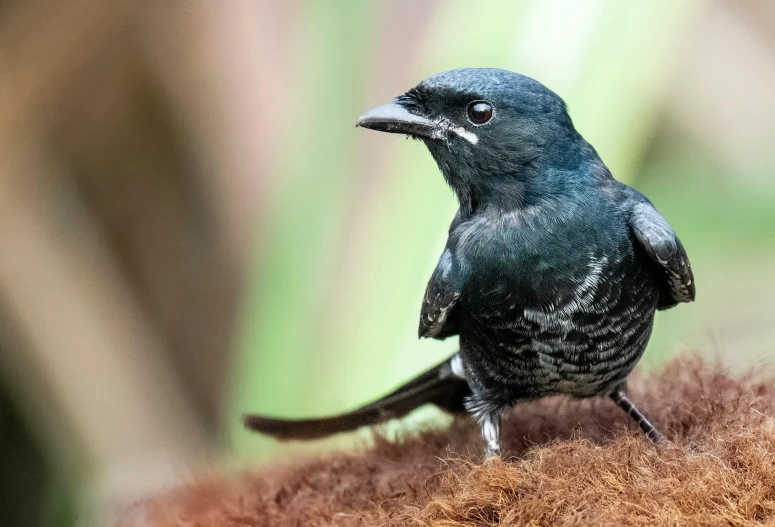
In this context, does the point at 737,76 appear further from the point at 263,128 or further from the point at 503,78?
the point at 263,128

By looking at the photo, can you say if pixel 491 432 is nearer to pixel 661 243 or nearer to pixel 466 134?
pixel 661 243

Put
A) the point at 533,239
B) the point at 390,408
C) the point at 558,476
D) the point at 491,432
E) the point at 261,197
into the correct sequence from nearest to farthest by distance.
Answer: the point at 558,476 → the point at 533,239 → the point at 491,432 → the point at 390,408 → the point at 261,197

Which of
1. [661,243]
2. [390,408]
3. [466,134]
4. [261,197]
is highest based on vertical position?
[466,134]

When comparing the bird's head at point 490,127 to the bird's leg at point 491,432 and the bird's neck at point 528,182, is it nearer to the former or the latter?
the bird's neck at point 528,182

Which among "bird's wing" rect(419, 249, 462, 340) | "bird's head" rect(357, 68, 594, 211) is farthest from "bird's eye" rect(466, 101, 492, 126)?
"bird's wing" rect(419, 249, 462, 340)

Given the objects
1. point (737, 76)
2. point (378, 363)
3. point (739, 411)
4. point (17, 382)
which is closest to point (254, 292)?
point (378, 363)

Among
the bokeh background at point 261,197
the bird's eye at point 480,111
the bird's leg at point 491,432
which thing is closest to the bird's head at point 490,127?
the bird's eye at point 480,111

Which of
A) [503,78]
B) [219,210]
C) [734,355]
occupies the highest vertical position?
[503,78]

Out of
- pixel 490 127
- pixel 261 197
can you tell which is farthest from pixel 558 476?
pixel 261 197
